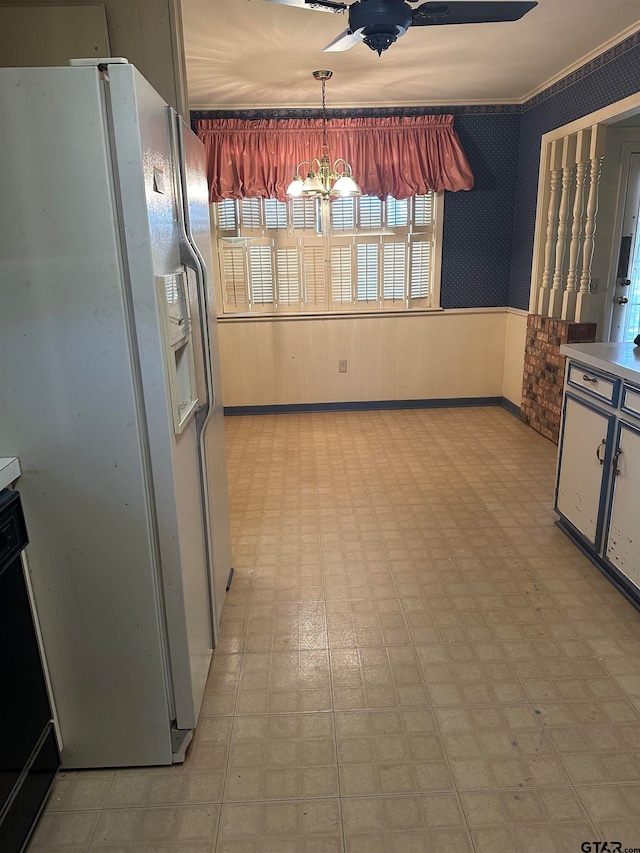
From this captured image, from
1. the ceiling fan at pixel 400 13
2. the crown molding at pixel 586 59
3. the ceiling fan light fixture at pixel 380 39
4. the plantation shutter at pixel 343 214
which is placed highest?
the crown molding at pixel 586 59

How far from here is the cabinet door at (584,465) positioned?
2.59 metres

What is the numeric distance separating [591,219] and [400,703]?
3529mm

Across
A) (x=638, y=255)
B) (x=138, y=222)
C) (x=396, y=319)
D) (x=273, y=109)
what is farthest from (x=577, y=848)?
(x=273, y=109)

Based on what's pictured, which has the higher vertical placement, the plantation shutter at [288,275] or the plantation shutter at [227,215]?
the plantation shutter at [227,215]

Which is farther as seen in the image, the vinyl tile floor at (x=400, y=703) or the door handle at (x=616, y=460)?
the door handle at (x=616, y=460)

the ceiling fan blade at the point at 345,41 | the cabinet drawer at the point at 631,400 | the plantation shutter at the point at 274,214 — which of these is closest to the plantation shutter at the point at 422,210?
the plantation shutter at the point at 274,214

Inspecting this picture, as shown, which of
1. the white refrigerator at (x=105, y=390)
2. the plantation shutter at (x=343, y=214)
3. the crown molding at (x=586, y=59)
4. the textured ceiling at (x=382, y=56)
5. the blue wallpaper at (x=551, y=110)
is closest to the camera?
the white refrigerator at (x=105, y=390)

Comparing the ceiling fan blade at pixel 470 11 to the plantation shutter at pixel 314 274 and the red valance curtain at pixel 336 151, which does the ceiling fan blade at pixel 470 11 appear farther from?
the plantation shutter at pixel 314 274

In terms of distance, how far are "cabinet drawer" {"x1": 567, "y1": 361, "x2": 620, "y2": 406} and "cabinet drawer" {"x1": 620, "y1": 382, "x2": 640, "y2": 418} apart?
0.05 m

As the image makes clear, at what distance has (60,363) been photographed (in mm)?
1414

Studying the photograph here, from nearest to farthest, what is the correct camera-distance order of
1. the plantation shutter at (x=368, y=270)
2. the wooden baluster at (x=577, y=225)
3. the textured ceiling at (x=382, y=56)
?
the textured ceiling at (x=382, y=56) < the wooden baluster at (x=577, y=225) < the plantation shutter at (x=368, y=270)

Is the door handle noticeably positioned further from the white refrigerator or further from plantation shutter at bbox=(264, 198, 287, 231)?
plantation shutter at bbox=(264, 198, 287, 231)

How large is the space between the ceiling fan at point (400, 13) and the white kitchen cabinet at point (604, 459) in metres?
1.44

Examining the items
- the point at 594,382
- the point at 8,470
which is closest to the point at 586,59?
the point at 594,382
